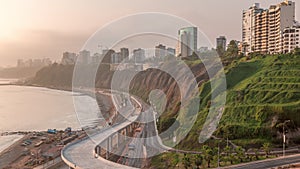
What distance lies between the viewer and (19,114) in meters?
38.1

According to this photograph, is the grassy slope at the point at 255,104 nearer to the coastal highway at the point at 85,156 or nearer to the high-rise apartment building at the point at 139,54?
the coastal highway at the point at 85,156

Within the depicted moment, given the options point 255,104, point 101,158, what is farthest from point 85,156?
point 255,104

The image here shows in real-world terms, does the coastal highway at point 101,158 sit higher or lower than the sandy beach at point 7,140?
higher

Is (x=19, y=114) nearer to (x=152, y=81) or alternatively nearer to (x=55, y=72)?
(x=152, y=81)

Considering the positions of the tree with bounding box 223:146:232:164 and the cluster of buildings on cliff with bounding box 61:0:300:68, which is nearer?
the tree with bounding box 223:146:232:164

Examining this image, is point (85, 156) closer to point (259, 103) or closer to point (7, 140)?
point (259, 103)

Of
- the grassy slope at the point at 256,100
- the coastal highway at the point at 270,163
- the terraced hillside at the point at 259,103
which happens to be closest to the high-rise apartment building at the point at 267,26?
the grassy slope at the point at 256,100

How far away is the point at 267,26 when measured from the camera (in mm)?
32812

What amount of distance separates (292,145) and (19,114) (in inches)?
1262

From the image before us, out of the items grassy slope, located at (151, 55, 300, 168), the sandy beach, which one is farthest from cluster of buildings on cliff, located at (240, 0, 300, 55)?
the sandy beach

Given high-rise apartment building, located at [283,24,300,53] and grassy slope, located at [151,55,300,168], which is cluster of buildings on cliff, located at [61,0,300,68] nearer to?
high-rise apartment building, located at [283,24,300,53]

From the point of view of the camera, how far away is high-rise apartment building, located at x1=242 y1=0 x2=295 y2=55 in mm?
30141

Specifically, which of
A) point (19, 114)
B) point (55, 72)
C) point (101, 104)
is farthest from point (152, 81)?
point (55, 72)

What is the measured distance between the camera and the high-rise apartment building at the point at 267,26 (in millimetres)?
30141
